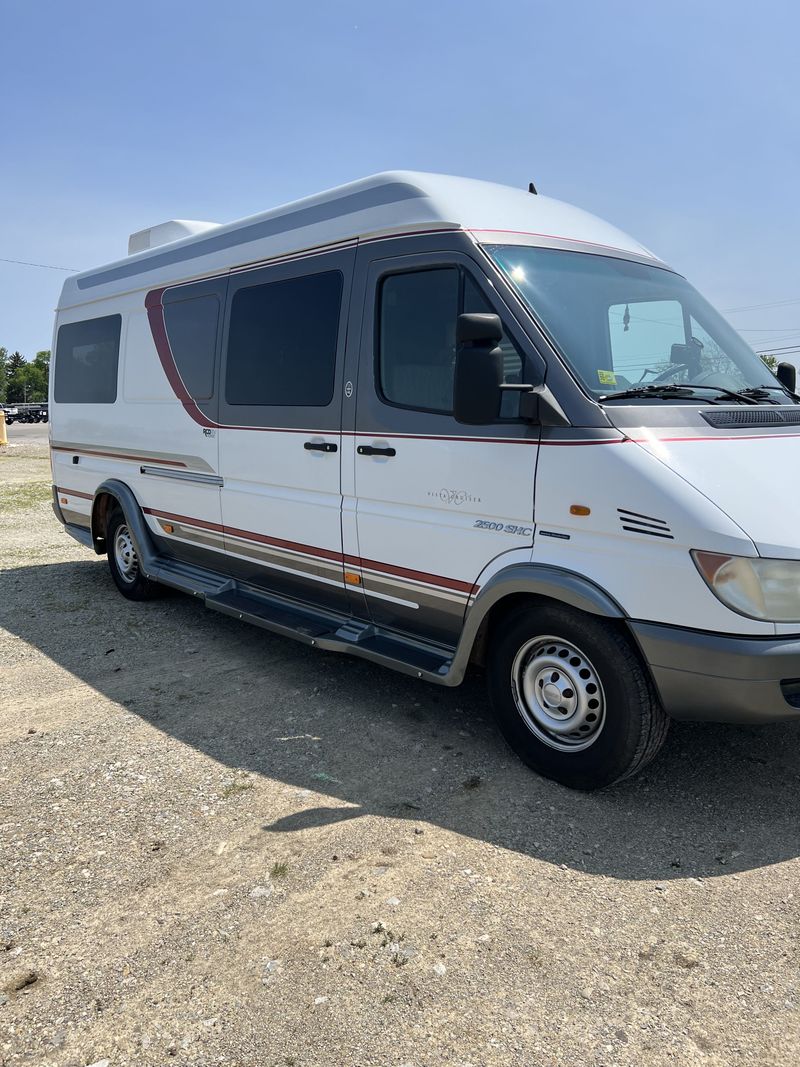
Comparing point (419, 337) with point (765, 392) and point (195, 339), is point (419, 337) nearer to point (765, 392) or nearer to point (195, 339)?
point (765, 392)

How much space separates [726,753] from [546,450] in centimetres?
180

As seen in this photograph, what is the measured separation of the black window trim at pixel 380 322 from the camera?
3672mm

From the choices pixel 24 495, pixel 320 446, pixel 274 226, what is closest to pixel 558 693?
pixel 320 446

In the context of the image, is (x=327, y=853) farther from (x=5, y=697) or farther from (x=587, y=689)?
(x=5, y=697)

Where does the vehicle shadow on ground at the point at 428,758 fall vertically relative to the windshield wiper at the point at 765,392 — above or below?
below

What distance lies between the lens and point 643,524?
10.6 feet

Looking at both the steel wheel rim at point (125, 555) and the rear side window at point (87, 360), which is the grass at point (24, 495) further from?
the steel wheel rim at point (125, 555)

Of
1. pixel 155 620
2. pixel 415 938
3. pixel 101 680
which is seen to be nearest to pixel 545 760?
pixel 415 938

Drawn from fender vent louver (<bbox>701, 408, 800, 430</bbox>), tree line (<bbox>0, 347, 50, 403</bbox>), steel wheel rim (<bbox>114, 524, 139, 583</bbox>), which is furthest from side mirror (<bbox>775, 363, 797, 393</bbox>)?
tree line (<bbox>0, 347, 50, 403</bbox>)

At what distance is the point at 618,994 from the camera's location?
99.7 inches

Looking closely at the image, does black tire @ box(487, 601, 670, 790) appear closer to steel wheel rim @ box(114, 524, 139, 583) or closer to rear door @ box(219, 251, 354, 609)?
rear door @ box(219, 251, 354, 609)

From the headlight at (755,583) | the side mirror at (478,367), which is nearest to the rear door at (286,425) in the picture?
the side mirror at (478,367)

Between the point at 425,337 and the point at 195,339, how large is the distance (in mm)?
2442

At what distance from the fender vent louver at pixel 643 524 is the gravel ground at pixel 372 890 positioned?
4.09 ft
